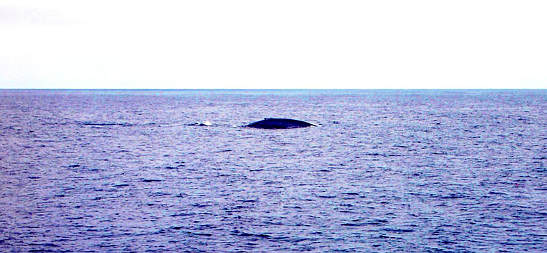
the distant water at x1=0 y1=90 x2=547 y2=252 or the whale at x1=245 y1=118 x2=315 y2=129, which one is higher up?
the distant water at x1=0 y1=90 x2=547 y2=252

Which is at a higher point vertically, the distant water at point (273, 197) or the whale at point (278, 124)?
the distant water at point (273, 197)

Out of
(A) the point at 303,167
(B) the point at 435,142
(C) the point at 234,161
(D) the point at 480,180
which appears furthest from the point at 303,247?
(B) the point at 435,142

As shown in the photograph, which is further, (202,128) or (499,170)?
(202,128)

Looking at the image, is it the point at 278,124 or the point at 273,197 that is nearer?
the point at 273,197

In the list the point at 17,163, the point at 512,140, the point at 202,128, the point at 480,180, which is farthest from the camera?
the point at 202,128

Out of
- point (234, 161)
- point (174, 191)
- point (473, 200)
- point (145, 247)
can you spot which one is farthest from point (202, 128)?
point (145, 247)

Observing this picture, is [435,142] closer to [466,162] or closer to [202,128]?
[466,162]

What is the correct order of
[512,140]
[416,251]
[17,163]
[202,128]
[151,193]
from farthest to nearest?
[202,128] → [512,140] → [17,163] → [151,193] → [416,251]

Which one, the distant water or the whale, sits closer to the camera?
the distant water

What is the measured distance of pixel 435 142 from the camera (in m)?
61.6

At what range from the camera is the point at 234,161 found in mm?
45094

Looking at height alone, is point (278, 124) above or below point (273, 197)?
below

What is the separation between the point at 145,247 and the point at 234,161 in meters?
24.1

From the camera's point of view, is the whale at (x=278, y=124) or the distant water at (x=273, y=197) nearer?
the distant water at (x=273, y=197)
